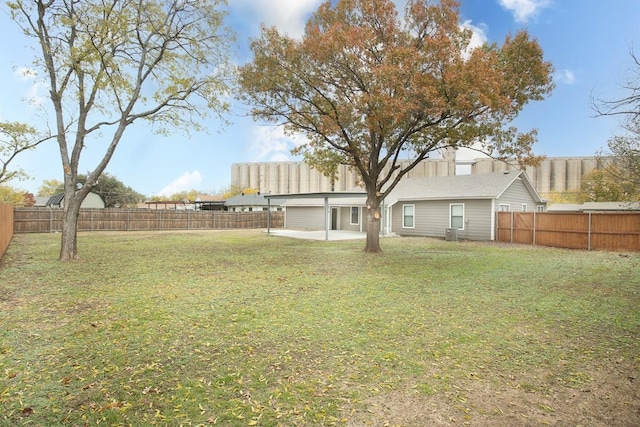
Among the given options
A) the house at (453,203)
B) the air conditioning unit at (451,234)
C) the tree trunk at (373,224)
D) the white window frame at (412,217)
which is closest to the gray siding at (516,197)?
the house at (453,203)

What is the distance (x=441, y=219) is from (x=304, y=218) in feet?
42.7

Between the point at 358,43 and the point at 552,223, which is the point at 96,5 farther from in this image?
the point at 552,223

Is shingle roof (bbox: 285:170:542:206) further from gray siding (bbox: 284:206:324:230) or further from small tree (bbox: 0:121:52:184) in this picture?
small tree (bbox: 0:121:52:184)

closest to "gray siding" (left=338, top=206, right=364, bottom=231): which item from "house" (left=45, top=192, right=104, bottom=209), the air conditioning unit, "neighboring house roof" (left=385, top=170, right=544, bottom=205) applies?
"neighboring house roof" (left=385, top=170, right=544, bottom=205)

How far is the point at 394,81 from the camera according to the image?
1059 cm

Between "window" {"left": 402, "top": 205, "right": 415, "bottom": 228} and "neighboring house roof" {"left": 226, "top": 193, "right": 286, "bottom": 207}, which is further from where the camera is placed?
"neighboring house roof" {"left": 226, "top": 193, "right": 286, "bottom": 207}

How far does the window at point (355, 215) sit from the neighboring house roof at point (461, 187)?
138 inches

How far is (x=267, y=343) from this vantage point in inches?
179

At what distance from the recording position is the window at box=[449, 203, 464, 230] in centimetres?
2056

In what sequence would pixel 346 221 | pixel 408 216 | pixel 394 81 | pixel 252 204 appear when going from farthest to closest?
pixel 252 204
pixel 346 221
pixel 408 216
pixel 394 81

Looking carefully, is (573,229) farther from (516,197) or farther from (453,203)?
(453,203)

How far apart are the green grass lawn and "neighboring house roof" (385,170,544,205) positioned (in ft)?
37.8

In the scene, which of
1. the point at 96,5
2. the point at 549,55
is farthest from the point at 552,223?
the point at 96,5

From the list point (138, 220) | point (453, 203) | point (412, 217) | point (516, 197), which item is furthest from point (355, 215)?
point (138, 220)
